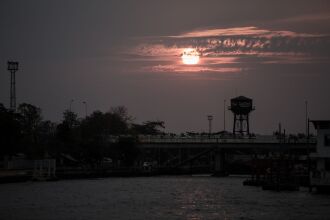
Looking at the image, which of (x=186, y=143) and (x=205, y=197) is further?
(x=186, y=143)

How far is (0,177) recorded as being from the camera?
118750mm

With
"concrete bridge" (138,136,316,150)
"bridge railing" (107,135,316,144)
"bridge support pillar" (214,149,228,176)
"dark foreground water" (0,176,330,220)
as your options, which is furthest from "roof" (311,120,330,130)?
"bridge support pillar" (214,149,228,176)

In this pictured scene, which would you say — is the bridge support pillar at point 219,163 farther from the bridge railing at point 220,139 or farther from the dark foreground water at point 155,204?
the dark foreground water at point 155,204

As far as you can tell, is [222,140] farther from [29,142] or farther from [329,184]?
[329,184]

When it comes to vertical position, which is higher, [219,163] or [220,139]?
[220,139]

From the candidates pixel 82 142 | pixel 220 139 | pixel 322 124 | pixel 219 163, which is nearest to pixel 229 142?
pixel 220 139

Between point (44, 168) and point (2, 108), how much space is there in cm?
2008

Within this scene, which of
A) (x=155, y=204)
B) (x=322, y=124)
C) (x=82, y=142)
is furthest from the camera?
(x=82, y=142)

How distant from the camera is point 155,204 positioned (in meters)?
86.1

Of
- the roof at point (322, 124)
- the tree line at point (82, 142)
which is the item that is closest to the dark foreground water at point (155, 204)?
the roof at point (322, 124)

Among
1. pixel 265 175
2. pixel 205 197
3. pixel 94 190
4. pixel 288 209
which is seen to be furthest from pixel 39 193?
pixel 265 175

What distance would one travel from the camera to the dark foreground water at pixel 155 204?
241ft

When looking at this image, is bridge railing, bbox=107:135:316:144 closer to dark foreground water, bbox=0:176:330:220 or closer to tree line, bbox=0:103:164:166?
tree line, bbox=0:103:164:166

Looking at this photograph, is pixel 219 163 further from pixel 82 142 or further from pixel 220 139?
pixel 82 142
